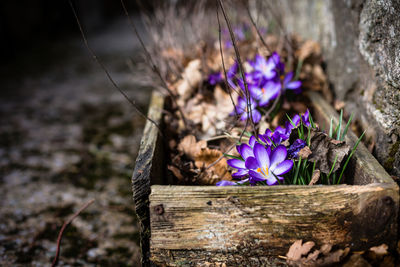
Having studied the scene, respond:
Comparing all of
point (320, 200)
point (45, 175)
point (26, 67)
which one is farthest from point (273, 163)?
point (26, 67)

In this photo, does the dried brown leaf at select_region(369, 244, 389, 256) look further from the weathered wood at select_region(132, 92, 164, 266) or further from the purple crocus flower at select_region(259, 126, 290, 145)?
the weathered wood at select_region(132, 92, 164, 266)

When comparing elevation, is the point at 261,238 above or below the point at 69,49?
above

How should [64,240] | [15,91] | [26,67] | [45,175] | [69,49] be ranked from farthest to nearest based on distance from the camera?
[69,49] → [26,67] → [15,91] → [45,175] → [64,240]

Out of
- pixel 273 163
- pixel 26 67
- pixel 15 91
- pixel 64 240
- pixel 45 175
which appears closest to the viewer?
pixel 273 163

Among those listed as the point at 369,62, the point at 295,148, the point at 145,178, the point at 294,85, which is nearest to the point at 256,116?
the point at 294,85

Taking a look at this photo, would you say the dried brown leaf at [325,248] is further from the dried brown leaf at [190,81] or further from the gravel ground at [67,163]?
the dried brown leaf at [190,81]

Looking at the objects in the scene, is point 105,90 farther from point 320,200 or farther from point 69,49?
point 320,200

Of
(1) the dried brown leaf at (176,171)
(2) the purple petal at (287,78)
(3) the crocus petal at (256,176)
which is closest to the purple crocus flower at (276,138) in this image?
(3) the crocus petal at (256,176)
